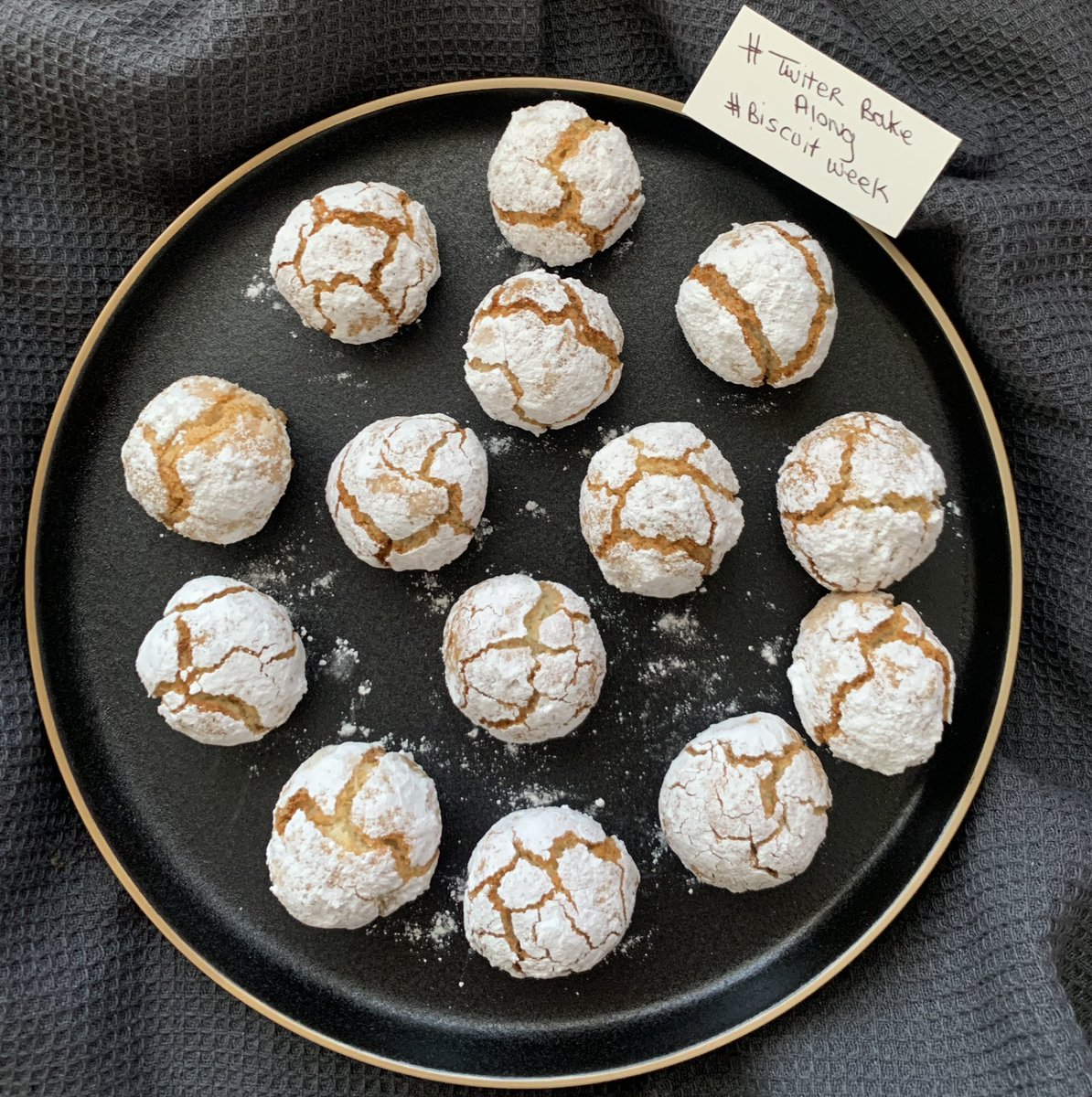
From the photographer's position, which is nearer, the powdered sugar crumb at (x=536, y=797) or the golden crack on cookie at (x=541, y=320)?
the golden crack on cookie at (x=541, y=320)

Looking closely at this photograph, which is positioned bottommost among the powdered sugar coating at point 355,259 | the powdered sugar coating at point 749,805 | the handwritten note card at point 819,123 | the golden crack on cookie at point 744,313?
the powdered sugar coating at point 749,805

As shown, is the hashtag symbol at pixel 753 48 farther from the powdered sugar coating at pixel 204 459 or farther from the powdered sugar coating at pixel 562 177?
the powdered sugar coating at pixel 204 459

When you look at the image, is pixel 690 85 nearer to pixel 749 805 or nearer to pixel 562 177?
pixel 562 177

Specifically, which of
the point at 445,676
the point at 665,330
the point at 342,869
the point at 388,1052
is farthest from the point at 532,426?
the point at 388,1052

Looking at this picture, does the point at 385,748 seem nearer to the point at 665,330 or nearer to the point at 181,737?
the point at 181,737

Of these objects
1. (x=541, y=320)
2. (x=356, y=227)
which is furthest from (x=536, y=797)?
(x=356, y=227)

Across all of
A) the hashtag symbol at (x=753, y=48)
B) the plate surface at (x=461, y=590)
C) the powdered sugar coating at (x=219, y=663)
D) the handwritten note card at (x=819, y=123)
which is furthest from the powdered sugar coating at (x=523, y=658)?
the hashtag symbol at (x=753, y=48)
